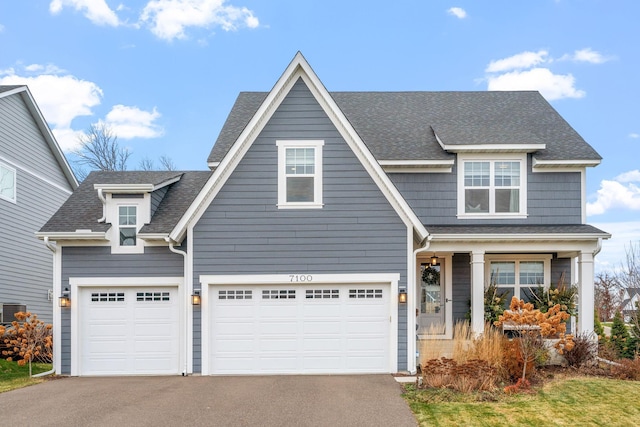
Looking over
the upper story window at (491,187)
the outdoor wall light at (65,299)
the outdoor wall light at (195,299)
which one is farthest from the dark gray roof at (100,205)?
the upper story window at (491,187)

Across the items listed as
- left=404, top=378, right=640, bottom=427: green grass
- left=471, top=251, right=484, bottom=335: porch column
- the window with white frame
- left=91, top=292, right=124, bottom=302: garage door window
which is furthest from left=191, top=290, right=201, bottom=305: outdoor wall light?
the window with white frame

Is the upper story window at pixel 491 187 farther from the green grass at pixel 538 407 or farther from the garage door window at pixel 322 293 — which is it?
the green grass at pixel 538 407

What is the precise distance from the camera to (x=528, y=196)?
45.8 ft

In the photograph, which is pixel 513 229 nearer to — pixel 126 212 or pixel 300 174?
pixel 300 174

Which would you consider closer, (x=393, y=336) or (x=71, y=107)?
(x=393, y=336)

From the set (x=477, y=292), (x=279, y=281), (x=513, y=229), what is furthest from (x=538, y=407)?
(x=279, y=281)

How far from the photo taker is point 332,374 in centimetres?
1163

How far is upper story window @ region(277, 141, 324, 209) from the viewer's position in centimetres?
1175

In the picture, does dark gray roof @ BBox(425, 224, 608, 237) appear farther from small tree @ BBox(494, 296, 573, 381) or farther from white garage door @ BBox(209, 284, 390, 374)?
white garage door @ BBox(209, 284, 390, 374)

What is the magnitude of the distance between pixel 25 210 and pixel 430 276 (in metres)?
14.5

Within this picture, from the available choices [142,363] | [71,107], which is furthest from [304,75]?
[71,107]

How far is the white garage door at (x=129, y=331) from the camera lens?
12.3 m

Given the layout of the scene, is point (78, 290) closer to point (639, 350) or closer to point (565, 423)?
point (565, 423)

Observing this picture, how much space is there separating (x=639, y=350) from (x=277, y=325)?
34.5 feet
